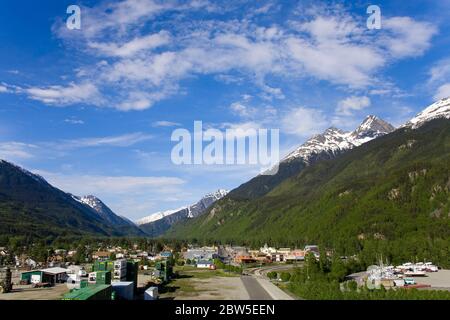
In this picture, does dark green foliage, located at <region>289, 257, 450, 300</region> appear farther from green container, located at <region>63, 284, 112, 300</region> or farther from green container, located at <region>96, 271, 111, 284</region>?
green container, located at <region>96, 271, 111, 284</region>

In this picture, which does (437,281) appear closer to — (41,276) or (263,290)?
(263,290)

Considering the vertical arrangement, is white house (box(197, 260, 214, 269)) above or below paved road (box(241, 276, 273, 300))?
below

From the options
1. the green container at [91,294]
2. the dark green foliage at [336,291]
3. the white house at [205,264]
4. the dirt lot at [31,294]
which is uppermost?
the green container at [91,294]

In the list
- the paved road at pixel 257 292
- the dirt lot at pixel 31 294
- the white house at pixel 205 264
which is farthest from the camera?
the white house at pixel 205 264

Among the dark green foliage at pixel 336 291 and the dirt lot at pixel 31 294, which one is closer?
the dark green foliage at pixel 336 291

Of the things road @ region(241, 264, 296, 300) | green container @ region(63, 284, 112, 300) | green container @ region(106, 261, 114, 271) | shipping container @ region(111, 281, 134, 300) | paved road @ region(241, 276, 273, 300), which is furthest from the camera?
green container @ region(106, 261, 114, 271)

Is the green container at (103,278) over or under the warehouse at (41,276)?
over

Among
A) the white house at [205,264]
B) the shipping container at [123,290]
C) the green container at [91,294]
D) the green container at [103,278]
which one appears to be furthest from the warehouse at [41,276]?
the white house at [205,264]

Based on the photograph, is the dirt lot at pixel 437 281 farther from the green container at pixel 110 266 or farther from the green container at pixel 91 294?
the green container at pixel 110 266

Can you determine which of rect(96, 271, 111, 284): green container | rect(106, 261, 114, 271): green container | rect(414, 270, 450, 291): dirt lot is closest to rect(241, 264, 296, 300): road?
rect(96, 271, 111, 284): green container

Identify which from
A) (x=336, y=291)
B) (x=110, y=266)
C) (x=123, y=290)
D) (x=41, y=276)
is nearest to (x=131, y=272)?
(x=110, y=266)
